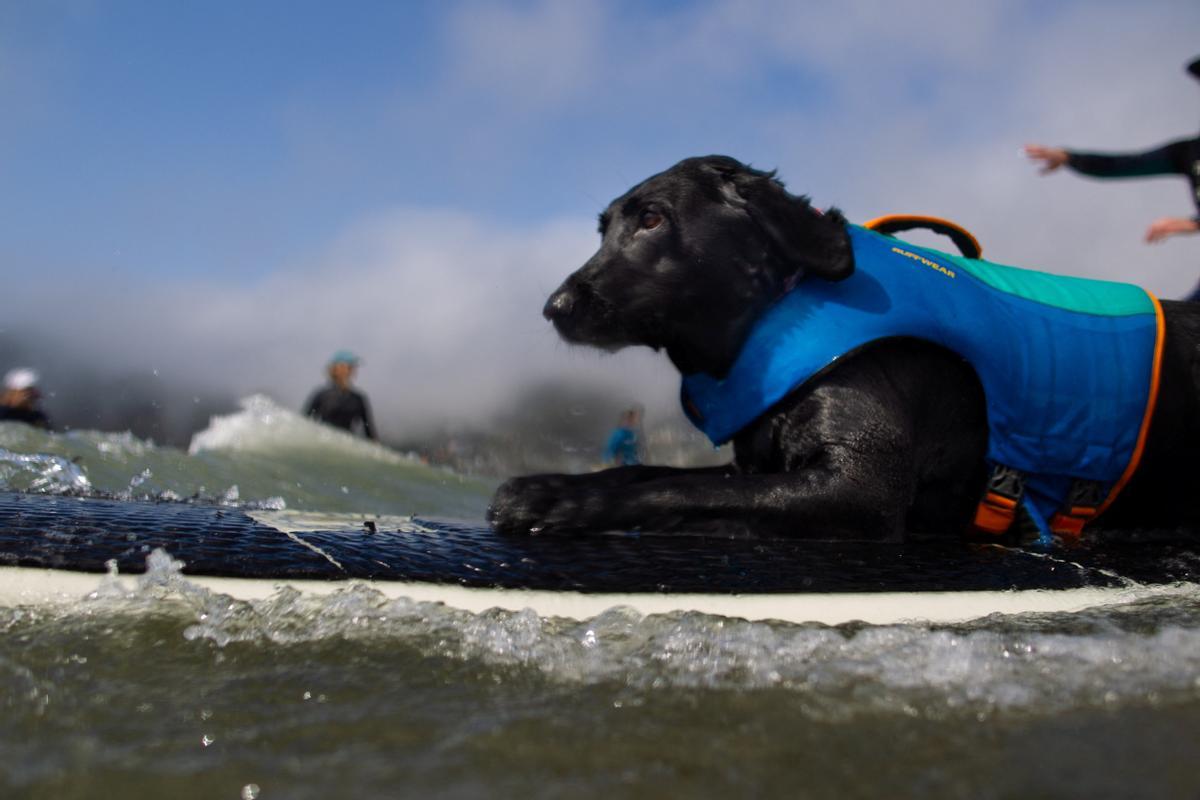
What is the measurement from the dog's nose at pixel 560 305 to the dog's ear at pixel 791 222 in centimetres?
63

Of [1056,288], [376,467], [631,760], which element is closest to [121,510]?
[631,760]

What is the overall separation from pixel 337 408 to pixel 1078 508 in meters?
11.2

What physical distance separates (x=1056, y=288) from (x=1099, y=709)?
2275 millimetres

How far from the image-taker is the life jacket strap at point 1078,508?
3.19 metres

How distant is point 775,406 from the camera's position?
9.70 feet

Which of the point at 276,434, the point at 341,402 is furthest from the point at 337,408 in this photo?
the point at 276,434

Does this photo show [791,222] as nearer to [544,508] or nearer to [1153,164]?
[544,508]

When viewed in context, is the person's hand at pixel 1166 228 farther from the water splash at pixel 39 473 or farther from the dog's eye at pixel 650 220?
the water splash at pixel 39 473

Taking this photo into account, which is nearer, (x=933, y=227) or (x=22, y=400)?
(x=933, y=227)

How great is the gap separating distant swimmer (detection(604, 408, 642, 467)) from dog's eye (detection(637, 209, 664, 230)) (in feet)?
43.8

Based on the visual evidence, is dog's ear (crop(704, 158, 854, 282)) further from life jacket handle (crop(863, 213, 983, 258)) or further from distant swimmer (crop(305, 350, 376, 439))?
distant swimmer (crop(305, 350, 376, 439))

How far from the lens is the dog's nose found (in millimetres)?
3150

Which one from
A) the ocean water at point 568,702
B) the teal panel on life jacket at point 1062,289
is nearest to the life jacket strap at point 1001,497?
the teal panel on life jacket at point 1062,289

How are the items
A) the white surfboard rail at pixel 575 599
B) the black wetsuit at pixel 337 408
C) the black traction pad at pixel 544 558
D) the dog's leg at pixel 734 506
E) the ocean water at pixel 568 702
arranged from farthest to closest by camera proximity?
the black wetsuit at pixel 337 408
the dog's leg at pixel 734 506
the black traction pad at pixel 544 558
the white surfboard rail at pixel 575 599
the ocean water at pixel 568 702
